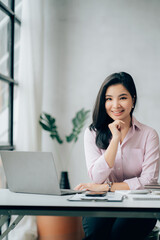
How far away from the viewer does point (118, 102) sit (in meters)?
2.24

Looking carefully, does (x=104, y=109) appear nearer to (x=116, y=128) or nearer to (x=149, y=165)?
(x=116, y=128)

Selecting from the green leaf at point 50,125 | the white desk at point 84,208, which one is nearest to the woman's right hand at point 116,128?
the white desk at point 84,208

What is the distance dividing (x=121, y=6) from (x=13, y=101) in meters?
1.89

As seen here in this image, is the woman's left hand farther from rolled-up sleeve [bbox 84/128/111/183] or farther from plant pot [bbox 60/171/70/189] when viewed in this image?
plant pot [bbox 60/171/70/189]

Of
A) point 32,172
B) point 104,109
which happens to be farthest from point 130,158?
point 32,172

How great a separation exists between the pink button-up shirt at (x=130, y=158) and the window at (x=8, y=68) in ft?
6.30

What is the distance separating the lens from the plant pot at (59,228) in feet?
12.3

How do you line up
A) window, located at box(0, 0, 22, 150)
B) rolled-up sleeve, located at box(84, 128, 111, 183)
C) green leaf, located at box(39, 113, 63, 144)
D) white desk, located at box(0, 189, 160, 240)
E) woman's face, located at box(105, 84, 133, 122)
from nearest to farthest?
1. white desk, located at box(0, 189, 160, 240)
2. rolled-up sleeve, located at box(84, 128, 111, 183)
3. woman's face, located at box(105, 84, 133, 122)
4. window, located at box(0, 0, 22, 150)
5. green leaf, located at box(39, 113, 63, 144)

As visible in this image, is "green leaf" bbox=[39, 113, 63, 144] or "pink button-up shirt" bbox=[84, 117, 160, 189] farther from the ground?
"green leaf" bbox=[39, 113, 63, 144]

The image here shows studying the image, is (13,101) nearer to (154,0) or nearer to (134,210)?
(154,0)

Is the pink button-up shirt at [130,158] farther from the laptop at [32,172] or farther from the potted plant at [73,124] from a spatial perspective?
the potted plant at [73,124]

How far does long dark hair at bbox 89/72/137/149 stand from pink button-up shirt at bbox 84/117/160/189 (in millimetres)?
43

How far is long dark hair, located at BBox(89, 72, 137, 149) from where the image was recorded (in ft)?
7.38

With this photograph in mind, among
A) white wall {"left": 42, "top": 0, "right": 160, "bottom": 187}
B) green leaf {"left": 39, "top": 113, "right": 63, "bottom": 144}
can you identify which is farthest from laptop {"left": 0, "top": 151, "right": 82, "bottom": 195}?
white wall {"left": 42, "top": 0, "right": 160, "bottom": 187}
